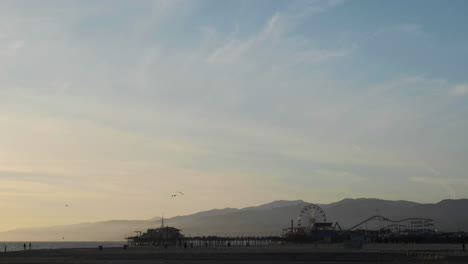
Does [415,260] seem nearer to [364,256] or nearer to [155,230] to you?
[364,256]

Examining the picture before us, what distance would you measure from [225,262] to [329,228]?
12327cm

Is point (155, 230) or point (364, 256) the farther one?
point (155, 230)

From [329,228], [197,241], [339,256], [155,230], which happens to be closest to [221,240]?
[197,241]

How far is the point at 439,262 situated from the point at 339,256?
11.6m

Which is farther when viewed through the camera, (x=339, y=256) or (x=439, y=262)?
(x=339, y=256)

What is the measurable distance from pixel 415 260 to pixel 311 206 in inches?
5142

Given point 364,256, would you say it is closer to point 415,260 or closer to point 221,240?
point 415,260

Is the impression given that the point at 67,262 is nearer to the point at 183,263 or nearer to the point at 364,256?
the point at 183,263

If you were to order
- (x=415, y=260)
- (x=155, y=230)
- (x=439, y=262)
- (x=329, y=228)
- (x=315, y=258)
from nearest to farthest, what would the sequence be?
(x=439, y=262), (x=415, y=260), (x=315, y=258), (x=329, y=228), (x=155, y=230)

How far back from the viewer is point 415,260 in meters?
50.0

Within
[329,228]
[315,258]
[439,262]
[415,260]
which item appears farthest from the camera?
[329,228]

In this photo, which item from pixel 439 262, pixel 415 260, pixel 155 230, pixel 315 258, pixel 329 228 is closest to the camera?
pixel 439 262

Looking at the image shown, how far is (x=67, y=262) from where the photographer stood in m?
53.0

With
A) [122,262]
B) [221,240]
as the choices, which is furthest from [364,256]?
[221,240]
